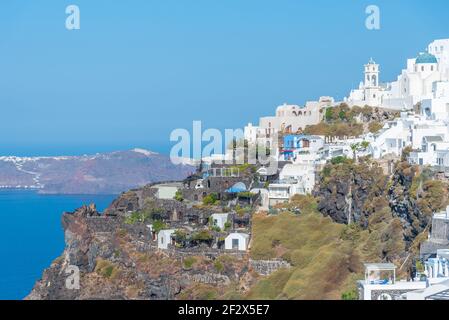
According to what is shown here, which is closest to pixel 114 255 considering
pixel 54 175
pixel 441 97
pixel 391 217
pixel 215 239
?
pixel 215 239

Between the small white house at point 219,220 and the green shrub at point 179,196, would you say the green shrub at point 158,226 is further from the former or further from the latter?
the green shrub at point 179,196

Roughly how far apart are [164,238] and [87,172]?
13080 cm

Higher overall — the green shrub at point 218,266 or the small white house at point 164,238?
the small white house at point 164,238

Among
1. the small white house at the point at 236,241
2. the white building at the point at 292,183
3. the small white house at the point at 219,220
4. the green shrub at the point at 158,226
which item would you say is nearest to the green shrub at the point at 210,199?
the white building at the point at 292,183

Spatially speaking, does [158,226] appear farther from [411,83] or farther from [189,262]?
[411,83]

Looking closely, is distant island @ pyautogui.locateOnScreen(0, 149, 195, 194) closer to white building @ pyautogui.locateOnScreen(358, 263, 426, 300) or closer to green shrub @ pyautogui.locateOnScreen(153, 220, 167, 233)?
green shrub @ pyautogui.locateOnScreen(153, 220, 167, 233)

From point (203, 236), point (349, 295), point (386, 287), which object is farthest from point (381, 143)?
point (386, 287)

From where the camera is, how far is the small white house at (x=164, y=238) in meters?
45.1

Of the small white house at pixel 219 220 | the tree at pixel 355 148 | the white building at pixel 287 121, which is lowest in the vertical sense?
the small white house at pixel 219 220

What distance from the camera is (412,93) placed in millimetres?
55781

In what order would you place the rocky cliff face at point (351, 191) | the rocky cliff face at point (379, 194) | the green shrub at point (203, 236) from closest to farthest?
the rocky cliff face at point (379, 194) < the rocky cliff face at point (351, 191) < the green shrub at point (203, 236)

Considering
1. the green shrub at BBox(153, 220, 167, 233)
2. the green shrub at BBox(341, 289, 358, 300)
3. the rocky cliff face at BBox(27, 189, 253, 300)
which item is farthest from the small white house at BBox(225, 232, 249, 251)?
the green shrub at BBox(341, 289, 358, 300)

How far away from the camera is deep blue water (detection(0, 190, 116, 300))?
73062 millimetres

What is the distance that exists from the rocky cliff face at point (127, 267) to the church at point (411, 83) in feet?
44.3
